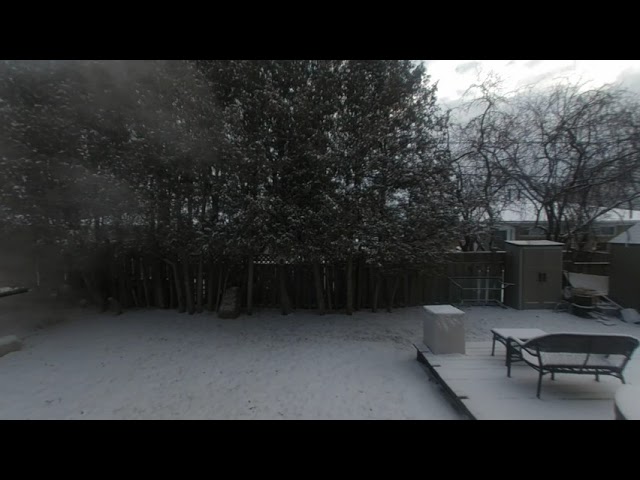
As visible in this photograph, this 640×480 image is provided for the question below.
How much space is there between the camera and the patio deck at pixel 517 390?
116 inches

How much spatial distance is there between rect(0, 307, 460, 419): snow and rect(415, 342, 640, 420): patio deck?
25cm

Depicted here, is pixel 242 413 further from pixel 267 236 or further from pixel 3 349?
pixel 3 349

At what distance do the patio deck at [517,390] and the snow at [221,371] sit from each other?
248mm

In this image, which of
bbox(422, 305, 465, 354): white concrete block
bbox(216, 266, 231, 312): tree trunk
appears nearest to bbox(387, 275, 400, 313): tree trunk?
bbox(422, 305, 465, 354): white concrete block

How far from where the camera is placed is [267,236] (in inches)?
226

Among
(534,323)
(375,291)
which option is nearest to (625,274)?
(534,323)

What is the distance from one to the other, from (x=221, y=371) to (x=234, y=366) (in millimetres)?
224

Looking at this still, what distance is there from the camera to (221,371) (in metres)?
4.38

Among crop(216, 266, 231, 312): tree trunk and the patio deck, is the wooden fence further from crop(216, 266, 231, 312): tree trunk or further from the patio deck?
the patio deck

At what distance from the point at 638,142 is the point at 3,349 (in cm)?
1449

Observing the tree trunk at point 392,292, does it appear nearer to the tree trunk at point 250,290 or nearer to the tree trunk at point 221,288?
the tree trunk at point 250,290

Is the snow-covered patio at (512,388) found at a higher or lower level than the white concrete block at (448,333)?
lower

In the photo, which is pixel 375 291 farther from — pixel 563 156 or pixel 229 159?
pixel 563 156

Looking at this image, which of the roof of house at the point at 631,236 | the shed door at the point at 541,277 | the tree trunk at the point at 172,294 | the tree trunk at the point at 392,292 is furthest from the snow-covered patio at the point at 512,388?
the tree trunk at the point at 172,294
